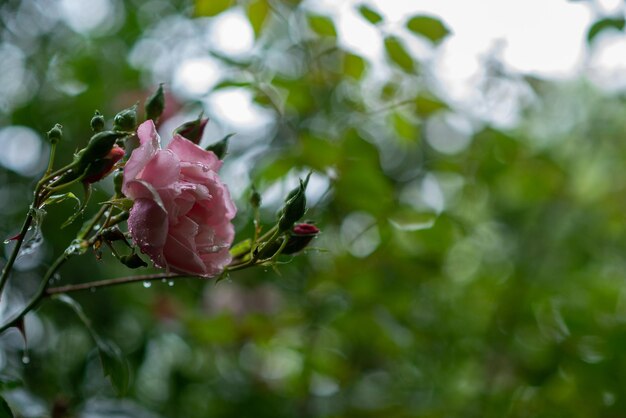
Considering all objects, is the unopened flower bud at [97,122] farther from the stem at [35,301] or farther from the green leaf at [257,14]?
the green leaf at [257,14]

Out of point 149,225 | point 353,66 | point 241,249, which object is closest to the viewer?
point 149,225

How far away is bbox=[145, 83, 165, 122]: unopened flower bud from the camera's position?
0.56 m

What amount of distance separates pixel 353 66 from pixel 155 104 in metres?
0.54

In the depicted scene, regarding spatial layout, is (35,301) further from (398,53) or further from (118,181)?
(398,53)

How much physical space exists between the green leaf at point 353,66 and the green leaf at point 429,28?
104 millimetres

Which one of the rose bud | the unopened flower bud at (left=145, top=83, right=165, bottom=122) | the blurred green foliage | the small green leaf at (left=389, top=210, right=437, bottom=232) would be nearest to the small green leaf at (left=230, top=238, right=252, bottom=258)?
the rose bud

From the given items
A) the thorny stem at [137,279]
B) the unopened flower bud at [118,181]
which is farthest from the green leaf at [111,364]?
the unopened flower bud at [118,181]

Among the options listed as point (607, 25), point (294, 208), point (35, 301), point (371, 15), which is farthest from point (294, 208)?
point (607, 25)

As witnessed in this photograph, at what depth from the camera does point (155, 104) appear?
1.84 ft

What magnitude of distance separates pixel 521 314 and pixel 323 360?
15.3 inches

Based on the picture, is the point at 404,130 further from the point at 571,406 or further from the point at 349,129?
the point at 571,406

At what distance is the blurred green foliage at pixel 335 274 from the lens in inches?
39.7

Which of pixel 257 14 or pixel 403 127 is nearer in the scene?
pixel 257 14

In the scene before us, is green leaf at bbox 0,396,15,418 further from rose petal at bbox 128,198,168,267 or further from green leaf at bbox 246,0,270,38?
green leaf at bbox 246,0,270,38
